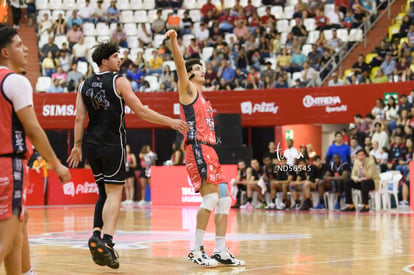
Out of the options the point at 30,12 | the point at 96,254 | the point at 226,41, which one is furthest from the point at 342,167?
the point at 30,12

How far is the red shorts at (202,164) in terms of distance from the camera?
27.5 feet

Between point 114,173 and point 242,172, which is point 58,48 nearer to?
point 242,172

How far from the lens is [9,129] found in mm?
5152

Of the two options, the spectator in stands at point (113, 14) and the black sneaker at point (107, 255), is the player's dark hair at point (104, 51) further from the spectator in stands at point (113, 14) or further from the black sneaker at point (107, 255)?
the spectator in stands at point (113, 14)

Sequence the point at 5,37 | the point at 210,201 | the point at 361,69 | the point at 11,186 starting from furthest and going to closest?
the point at 361,69, the point at 210,201, the point at 5,37, the point at 11,186

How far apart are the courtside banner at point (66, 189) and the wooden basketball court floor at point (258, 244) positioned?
876 cm

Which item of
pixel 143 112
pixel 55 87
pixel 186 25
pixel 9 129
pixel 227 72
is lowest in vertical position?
pixel 9 129

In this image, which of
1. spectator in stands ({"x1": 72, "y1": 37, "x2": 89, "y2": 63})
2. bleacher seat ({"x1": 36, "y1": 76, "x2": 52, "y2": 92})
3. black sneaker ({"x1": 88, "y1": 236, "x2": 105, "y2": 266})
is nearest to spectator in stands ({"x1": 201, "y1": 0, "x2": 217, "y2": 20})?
spectator in stands ({"x1": 72, "y1": 37, "x2": 89, "y2": 63})

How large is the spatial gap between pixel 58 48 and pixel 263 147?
854cm

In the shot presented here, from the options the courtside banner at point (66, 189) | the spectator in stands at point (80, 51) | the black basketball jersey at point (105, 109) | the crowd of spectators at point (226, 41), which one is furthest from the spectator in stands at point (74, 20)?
the black basketball jersey at point (105, 109)

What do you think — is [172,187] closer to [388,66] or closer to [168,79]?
[168,79]

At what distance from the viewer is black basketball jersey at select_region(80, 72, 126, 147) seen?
8.13 m

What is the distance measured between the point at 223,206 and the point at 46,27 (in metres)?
23.0

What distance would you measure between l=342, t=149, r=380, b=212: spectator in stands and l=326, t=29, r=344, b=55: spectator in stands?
7.75 metres
